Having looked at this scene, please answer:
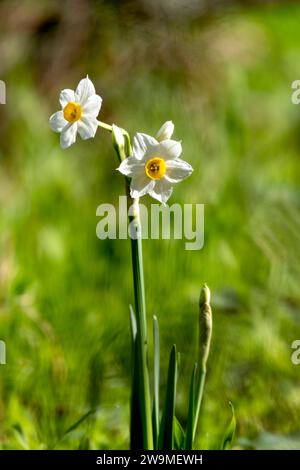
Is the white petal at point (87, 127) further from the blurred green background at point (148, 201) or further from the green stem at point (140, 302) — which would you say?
the blurred green background at point (148, 201)

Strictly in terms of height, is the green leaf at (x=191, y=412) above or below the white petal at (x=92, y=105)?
below

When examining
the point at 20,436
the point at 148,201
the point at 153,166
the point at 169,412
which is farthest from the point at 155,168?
the point at 148,201

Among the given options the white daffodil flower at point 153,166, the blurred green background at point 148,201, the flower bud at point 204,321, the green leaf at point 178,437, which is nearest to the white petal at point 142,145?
the white daffodil flower at point 153,166

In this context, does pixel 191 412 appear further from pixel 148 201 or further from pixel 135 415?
pixel 148 201

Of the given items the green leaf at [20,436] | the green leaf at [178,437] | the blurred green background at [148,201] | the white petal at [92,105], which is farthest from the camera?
the blurred green background at [148,201]

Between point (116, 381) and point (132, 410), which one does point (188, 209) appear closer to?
point (116, 381)

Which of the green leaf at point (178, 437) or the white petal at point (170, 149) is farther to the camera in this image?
the green leaf at point (178, 437)

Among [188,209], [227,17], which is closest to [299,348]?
[188,209]

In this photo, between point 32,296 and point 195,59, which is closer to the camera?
point 32,296
